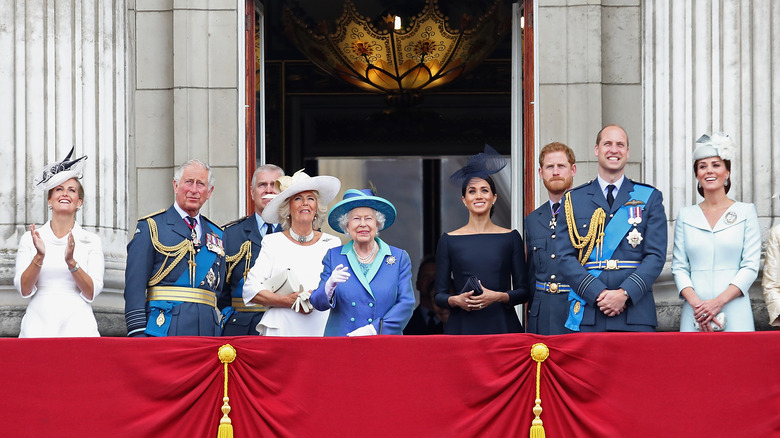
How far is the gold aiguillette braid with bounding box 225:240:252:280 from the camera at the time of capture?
8.10m

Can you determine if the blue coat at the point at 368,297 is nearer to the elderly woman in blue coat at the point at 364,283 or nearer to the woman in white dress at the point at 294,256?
the elderly woman in blue coat at the point at 364,283

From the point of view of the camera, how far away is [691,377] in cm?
661

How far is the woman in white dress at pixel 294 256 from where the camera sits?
7465 mm

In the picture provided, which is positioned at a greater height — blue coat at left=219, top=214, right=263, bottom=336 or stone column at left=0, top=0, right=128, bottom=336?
stone column at left=0, top=0, right=128, bottom=336

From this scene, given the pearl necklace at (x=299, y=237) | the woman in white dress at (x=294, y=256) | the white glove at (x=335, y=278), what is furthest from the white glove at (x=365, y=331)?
the pearl necklace at (x=299, y=237)

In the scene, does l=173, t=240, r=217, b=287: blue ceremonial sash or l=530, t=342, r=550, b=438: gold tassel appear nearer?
l=530, t=342, r=550, b=438: gold tassel

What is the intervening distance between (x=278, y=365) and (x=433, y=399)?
0.81 metres

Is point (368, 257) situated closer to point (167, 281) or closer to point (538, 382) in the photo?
point (167, 281)

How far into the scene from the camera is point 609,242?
24.2 ft

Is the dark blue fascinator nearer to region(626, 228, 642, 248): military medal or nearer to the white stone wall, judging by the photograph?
region(626, 228, 642, 248): military medal

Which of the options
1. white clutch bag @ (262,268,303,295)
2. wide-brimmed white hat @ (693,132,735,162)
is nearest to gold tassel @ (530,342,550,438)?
white clutch bag @ (262,268,303,295)

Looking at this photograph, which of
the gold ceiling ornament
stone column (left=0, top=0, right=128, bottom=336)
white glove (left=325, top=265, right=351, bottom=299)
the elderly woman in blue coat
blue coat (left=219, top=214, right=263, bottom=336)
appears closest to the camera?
white glove (left=325, top=265, right=351, bottom=299)

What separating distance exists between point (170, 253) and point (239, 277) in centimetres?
63

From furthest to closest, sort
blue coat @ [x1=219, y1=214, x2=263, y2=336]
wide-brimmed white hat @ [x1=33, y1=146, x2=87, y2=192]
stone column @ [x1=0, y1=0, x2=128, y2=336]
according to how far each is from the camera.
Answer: stone column @ [x1=0, y1=0, x2=128, y2=336]
blue coat @ [x1=219, y1=214, x2=263, y2=336]
wide-brimmed white hat @ [x1=33, y1=146, x2=87, y2=192]
